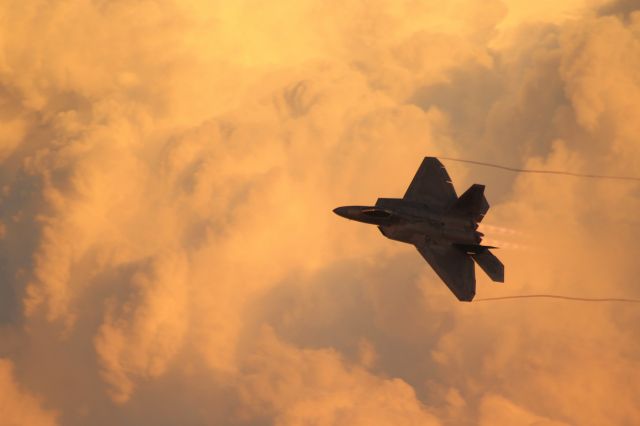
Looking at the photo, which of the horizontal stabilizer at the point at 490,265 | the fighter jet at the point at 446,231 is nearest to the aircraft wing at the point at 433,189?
the fighter jet at the point at 446,231

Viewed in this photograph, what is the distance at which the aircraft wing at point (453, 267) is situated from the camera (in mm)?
70312

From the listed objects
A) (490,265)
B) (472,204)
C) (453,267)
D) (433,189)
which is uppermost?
(433,189)

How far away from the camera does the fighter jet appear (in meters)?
71.1

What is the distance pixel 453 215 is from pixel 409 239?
623cm

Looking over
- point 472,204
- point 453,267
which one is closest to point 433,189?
point 472,204

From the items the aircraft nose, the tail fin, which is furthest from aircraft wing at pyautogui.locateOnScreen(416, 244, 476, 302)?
the aircraft nose

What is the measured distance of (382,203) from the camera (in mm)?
73438

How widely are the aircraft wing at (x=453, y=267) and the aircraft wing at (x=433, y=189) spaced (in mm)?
6211

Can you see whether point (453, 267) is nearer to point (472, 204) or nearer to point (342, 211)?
point (472, 204)

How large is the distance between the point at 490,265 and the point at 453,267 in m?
4.48

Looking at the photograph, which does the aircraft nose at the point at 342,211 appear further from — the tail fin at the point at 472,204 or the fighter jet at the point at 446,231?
the tail fin at the point at 472,204

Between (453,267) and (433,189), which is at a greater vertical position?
(433,189)

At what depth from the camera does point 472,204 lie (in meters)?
71.9

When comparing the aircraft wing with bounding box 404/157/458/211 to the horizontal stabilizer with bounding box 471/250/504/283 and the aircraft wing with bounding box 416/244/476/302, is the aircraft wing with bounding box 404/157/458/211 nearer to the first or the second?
the aircraft wing with bounding box 416/244/476/302
